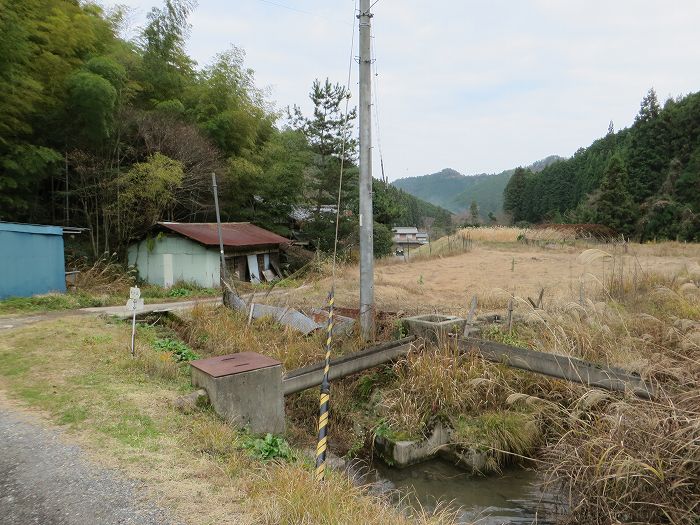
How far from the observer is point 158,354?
6.49m

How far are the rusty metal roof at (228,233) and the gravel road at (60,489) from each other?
12237mm

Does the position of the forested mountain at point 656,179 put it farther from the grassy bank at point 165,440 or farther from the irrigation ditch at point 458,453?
the grassy bank at point 165,440

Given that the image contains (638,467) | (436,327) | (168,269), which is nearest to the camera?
(638,467)

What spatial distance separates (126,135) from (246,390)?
14.0 m

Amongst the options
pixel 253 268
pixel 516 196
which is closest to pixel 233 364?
pixel 253 268

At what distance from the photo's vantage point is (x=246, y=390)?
15.1 ft

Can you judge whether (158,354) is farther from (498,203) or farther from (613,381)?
(498,203)

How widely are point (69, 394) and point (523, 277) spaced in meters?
13.0

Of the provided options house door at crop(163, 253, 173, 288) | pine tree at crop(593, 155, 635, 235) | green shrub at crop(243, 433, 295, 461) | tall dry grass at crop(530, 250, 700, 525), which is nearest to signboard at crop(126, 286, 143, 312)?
green shrub at crop(243, 433, 295, 461)

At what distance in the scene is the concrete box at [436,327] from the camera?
6477 millimetres

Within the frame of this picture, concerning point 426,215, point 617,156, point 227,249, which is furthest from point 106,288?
point 426,215

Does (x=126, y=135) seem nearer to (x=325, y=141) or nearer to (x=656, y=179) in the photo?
(x=325, y=141)

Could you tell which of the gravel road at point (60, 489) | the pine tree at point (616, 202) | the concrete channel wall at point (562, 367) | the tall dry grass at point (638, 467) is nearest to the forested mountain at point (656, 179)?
the pine tree at point (616, 202)

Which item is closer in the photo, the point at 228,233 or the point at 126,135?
the point at 126,135
